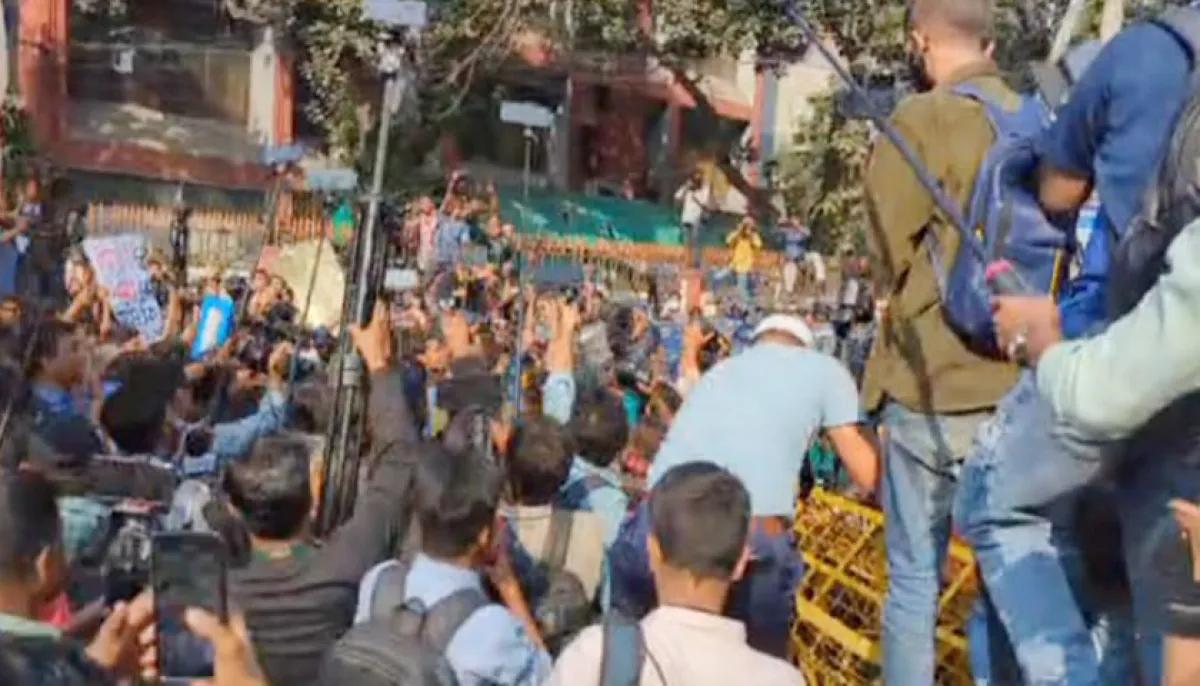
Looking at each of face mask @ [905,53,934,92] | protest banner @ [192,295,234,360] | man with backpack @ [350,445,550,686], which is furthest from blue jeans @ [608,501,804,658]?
protest banner @ [192,295,234,360]

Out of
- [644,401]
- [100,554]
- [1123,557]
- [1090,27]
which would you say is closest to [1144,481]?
[1123,557]

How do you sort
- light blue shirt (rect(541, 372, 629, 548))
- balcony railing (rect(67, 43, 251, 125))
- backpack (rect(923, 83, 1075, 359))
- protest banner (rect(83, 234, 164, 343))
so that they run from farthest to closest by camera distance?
balcony railing (rect(67, 43, 251, 125))
protest banner (rect(83, 234, 164, 343))
light blue shirt (rect(541, 372, 629, 548))
backpack (rect(923, 83, 1075, 359))

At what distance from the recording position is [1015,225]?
373 cm

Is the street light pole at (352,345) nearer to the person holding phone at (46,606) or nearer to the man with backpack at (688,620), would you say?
the person holding phone at (46,606)

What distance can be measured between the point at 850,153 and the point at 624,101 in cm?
558

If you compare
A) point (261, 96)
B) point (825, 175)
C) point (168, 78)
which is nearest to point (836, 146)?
point (825, 175)

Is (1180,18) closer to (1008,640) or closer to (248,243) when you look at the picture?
(1008,640)

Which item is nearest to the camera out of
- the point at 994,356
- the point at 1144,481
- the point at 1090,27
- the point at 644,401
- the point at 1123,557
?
the point at 1144,481

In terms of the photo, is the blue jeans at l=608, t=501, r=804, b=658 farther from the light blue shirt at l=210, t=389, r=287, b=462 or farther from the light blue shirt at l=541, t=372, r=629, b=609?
the light blue shirt at l=210, t=389, r=287, b=462

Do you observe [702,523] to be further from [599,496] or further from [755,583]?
[599,496]

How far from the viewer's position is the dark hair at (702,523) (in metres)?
3.42

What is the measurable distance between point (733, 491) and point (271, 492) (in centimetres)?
117

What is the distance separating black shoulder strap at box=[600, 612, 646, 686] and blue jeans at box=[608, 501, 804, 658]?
141 cm

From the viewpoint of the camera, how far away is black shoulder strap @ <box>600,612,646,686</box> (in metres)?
3.14
